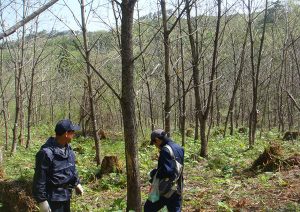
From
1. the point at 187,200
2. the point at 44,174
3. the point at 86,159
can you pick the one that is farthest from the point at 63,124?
the point at 86,159

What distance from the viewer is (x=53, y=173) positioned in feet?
14.2

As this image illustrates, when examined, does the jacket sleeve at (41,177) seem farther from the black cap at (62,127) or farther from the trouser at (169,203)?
the trouser at (169,203)

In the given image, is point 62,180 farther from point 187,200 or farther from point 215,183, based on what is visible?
point 215,183

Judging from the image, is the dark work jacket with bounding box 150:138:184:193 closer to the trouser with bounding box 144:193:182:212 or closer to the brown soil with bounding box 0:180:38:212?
the trouser with bounding box 144:193:182:212

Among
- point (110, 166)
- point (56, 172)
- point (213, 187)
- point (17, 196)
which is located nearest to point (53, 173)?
point (56, 172)

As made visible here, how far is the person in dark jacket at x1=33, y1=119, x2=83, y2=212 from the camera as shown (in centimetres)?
411

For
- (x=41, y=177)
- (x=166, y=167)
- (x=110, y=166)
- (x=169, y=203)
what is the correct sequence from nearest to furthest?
(x=41, y=177) < (x=166, y=167) < (x=169, y=203) < (x=110, y=166)

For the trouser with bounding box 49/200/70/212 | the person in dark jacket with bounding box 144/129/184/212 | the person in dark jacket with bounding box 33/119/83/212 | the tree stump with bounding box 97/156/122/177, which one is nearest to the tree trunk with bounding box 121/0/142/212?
the person in dark jacket with bounding box 144/129/184/212

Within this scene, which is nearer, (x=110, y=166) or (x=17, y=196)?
(x=17, y=196)

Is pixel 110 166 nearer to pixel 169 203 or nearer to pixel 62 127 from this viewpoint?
pixel 169 203

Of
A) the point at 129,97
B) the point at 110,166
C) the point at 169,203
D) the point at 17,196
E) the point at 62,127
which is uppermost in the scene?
the point at 129,97

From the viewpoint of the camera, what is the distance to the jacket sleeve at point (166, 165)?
5012 mm

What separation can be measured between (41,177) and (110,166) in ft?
20.4

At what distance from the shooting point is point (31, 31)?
17.5 meters
